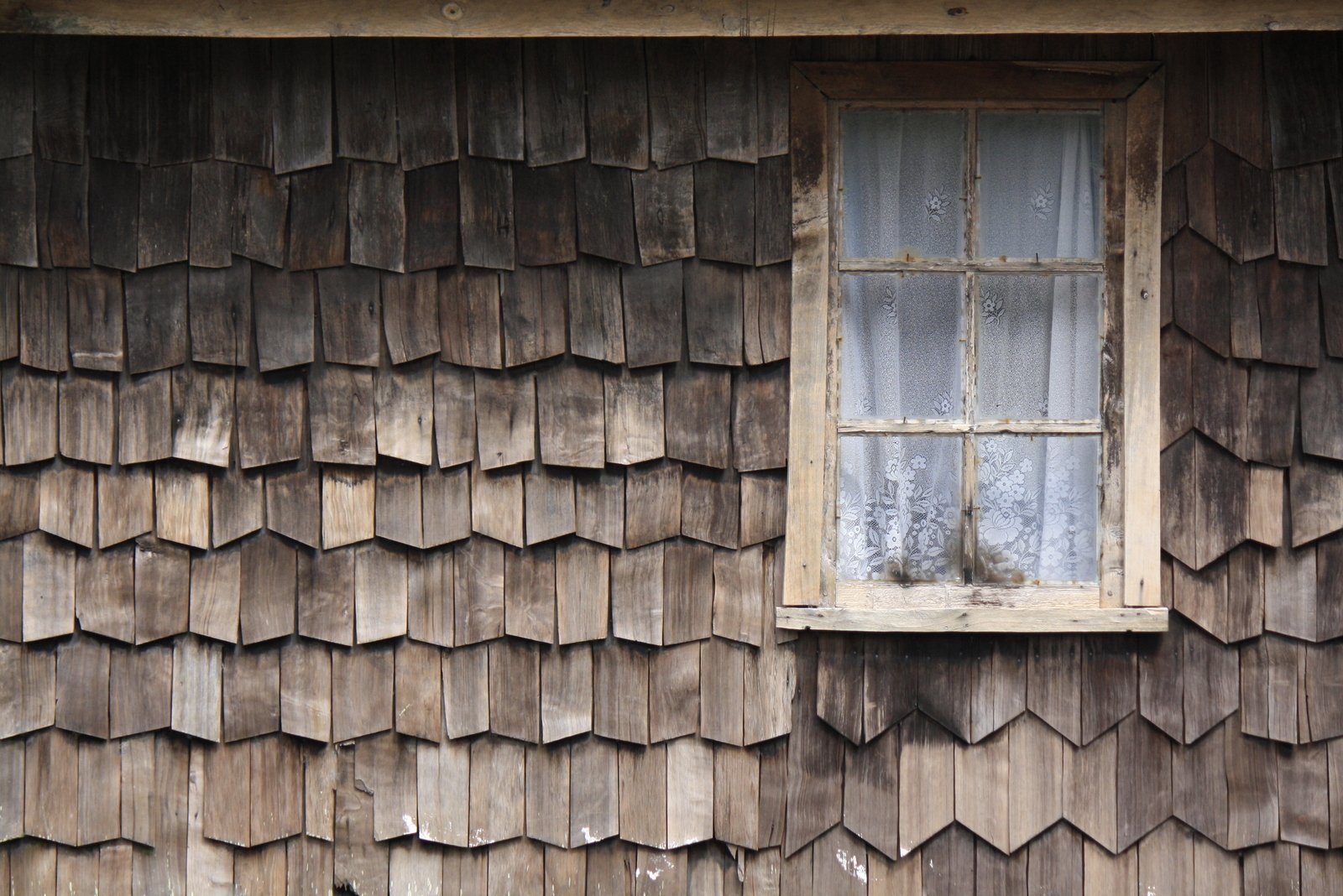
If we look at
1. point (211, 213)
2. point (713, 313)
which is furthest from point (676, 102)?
point (211, 213)

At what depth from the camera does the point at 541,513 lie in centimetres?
277

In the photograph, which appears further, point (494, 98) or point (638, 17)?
point (494, 98)

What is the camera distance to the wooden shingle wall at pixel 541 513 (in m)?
2.72

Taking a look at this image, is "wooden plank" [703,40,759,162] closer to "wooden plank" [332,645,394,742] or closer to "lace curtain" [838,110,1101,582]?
"lace curtain" [838,110,1101,582]

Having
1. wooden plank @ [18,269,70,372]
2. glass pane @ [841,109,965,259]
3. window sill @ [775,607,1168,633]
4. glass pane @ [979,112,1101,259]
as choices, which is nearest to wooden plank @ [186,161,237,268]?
wooden plank @ [18,269,70,372]

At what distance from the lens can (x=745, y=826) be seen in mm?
2789

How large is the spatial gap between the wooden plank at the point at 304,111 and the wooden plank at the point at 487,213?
0.35 m

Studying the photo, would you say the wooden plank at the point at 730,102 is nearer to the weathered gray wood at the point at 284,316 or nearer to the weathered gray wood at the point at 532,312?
the weathered gray wood at the point at 532,312

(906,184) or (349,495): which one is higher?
(906,184)

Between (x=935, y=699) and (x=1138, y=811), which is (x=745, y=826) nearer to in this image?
(x=935, y=699)

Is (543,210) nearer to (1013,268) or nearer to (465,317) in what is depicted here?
(465,317)

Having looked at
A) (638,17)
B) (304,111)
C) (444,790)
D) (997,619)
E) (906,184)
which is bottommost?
(444,790)

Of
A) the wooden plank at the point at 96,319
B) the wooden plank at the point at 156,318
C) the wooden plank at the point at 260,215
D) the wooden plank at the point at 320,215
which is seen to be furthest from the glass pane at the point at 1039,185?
the wooden plank at the point at 96,319

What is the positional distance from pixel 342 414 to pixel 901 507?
1401 millimetres
